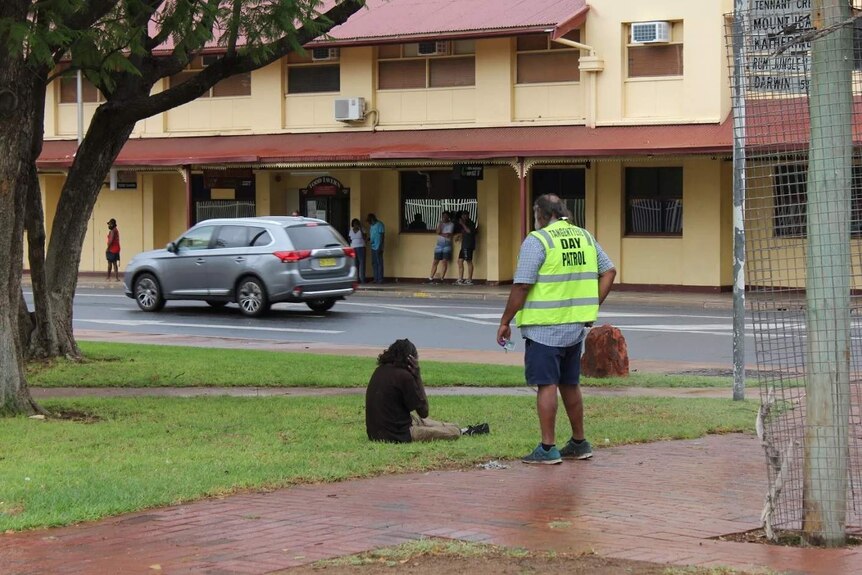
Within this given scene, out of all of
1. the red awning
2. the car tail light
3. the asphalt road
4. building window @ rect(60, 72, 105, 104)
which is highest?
building window @ rect(60, 72, 105, 104)

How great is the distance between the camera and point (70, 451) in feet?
31.3

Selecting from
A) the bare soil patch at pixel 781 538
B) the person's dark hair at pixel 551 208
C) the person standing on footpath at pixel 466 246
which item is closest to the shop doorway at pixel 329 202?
the person standing on footpath at pixel 466 246

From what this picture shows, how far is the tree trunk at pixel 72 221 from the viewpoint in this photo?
15.2 meters

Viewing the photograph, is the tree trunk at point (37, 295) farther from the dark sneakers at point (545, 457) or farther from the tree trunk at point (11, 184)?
the dark sneakers at point (545, 457)

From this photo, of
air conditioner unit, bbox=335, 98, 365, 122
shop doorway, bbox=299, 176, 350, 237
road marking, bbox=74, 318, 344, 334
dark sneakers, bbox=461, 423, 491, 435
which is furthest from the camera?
shop doorway, bbox=299, 176, 350, 237

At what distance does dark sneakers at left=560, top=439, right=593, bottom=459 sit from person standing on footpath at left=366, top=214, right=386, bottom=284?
24377mm

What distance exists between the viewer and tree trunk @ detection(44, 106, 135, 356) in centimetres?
1520

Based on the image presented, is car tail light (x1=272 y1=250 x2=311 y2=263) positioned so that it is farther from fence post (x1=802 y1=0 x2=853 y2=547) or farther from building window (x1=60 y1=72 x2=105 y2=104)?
fence post (x1=802 y1=0 x2=853 y2=547)

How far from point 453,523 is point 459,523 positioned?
1.3 inches

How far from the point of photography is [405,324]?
73.8 ft

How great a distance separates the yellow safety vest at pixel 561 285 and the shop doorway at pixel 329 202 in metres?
A: 26.6

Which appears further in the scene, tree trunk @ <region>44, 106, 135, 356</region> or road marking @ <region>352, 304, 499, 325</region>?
road marking @ <region>352, 304, 499, 325</region>

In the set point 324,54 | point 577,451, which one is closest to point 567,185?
point 324,54

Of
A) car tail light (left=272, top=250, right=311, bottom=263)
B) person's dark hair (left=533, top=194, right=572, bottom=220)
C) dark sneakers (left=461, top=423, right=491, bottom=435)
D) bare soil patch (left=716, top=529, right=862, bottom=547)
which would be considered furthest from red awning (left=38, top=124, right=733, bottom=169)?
bare soil patch (left=716, top=529, right=862, bottom=547)
